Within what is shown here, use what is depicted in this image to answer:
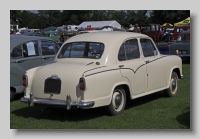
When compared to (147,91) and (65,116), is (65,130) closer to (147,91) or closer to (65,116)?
(65,116)

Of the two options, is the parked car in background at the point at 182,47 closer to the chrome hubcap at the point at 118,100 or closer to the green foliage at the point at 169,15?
the green foliage at the point at 169,15

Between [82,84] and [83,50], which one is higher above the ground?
[83,50]

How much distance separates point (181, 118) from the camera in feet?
22.4

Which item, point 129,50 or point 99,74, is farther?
point 129,50

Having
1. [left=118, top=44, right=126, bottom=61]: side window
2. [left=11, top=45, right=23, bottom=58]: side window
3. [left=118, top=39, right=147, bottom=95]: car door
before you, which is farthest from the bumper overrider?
[left=11, top=45, right=23, bottom=58]: side window

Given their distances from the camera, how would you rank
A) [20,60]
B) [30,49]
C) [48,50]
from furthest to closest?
1. [48,50]
2. [30,49]
3. [20,60]

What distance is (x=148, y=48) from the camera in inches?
327

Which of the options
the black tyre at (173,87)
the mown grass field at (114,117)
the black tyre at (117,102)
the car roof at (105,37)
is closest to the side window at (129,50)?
the car roof at (105,37)

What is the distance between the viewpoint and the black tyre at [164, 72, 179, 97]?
8.78 meters

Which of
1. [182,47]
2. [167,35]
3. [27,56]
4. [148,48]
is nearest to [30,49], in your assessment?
[27,56]

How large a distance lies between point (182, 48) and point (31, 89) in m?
A: 10.3

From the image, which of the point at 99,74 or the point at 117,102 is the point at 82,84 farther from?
the point at 117,102

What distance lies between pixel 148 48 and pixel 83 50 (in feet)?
5.74

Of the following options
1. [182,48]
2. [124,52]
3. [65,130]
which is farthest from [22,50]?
[182,48]
